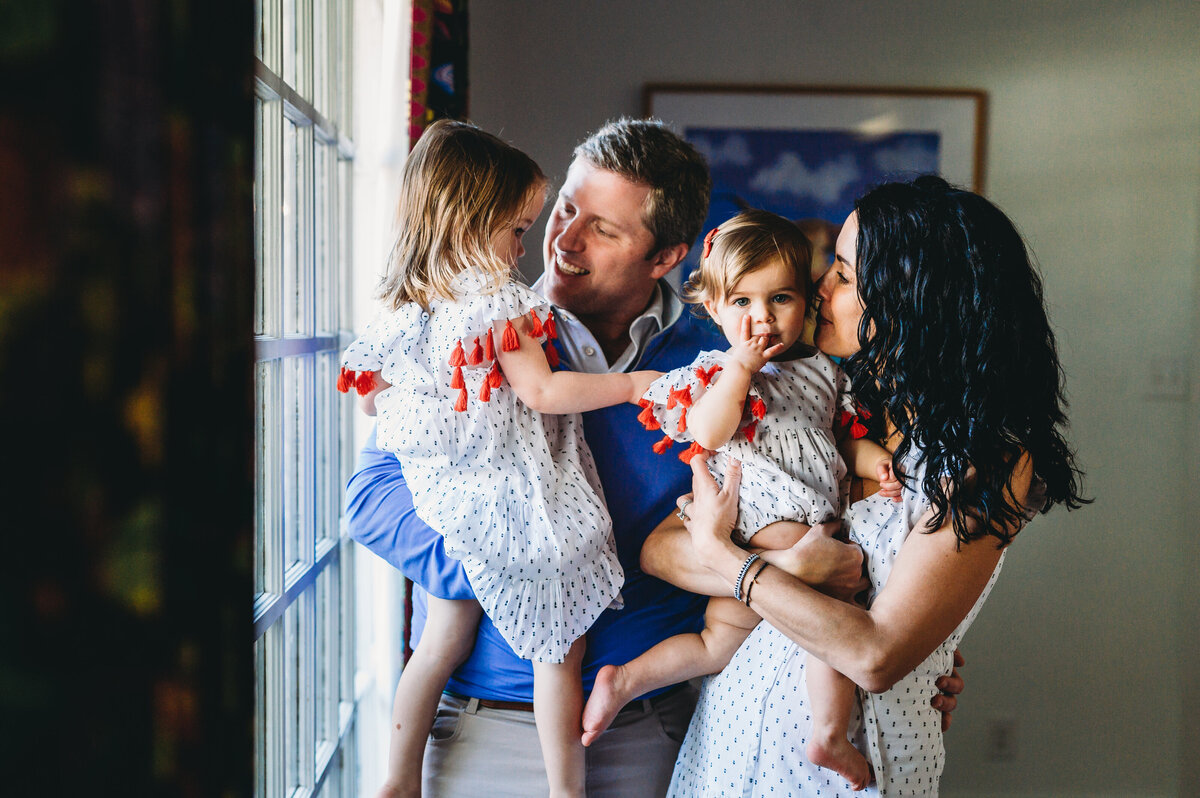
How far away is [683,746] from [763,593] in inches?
15.5

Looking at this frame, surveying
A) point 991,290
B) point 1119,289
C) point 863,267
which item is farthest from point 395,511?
point 1119,289

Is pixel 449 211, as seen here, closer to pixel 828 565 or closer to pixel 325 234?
pixel 325 234

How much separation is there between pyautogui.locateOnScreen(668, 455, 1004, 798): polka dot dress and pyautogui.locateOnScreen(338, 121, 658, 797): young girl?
0.23 m

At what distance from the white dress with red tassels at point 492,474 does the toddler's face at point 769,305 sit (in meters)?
0.29

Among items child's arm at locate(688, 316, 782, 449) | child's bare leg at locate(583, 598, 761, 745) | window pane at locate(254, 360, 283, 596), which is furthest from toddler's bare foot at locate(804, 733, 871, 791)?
window pane at locate(254, 360, 283, 596)

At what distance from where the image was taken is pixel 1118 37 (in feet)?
9.11

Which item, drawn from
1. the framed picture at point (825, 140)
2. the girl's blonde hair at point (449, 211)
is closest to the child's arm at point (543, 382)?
the girl's blonde hair at point (449, 211)

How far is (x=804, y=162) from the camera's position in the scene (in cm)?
275

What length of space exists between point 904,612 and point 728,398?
0.38m

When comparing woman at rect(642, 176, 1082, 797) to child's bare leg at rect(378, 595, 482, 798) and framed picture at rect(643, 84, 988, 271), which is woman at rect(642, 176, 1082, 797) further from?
framed picture at rect(643, 84, 988, 271)

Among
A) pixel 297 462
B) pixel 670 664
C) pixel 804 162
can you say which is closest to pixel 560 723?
pixel 670 664

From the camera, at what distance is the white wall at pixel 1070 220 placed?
2711 mm

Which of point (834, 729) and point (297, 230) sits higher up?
point (297, 230)
